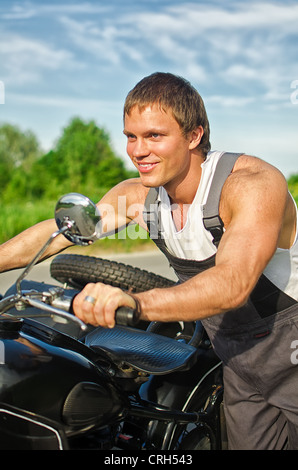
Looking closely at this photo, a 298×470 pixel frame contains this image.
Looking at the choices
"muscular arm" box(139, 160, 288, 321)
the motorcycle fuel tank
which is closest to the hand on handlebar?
"muscular arm" box(139, 160, 288, 321)

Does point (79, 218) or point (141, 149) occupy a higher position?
point (141, 149)

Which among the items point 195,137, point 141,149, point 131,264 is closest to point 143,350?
point 141,149

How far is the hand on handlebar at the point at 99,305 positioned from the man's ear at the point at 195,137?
83 centimetres

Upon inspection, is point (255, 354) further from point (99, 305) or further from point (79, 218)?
point (79, 218)

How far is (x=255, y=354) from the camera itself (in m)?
1.85

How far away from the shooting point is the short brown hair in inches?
70.6

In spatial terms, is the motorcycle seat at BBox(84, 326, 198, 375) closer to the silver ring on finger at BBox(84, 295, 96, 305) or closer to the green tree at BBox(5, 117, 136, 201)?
the silver ring on finger at BBox(84, 295, 96, 305)

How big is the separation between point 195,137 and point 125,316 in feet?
3.01

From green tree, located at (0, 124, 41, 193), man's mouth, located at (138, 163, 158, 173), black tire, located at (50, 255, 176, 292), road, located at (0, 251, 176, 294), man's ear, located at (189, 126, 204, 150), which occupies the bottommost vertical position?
road, located at (0, 251, 176, 294)

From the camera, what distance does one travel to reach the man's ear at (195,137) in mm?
1924

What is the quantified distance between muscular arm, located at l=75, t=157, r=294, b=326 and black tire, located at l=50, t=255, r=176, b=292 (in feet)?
1.49
